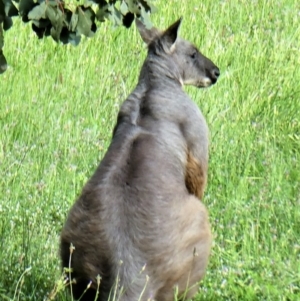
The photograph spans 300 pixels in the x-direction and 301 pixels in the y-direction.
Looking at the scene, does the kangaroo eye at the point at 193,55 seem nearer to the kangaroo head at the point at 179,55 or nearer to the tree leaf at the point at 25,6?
the kangaroo head at the point at 179,55

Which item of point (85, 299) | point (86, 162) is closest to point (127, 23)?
point (85, 299)

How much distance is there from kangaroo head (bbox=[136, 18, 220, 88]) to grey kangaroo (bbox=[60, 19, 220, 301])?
75 centimetres

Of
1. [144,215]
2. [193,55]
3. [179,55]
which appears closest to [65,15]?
[144,215]

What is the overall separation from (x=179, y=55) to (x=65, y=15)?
224 cm

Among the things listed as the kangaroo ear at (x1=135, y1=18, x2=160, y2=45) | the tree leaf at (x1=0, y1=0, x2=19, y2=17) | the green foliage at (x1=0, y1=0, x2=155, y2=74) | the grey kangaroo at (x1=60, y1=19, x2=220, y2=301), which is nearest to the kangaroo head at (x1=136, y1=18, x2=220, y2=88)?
the kangaroo ear at (x1=135, y1=18, x2=160, y2=45)

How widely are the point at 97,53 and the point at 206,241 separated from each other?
3909 mm

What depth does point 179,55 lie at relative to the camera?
662 cm

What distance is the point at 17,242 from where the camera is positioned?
6148 mm

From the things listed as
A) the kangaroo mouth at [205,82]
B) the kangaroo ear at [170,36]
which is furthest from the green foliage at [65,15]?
the kangaroo mouth at [205,82]

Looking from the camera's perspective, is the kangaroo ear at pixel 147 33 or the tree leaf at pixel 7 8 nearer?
the tree leaf at pixel 7 8

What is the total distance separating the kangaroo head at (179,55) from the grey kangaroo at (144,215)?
0.75m

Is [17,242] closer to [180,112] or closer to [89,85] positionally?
[180,112]

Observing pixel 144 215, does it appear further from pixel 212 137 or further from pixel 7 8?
pixel 212 137

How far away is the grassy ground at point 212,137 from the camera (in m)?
6.01
